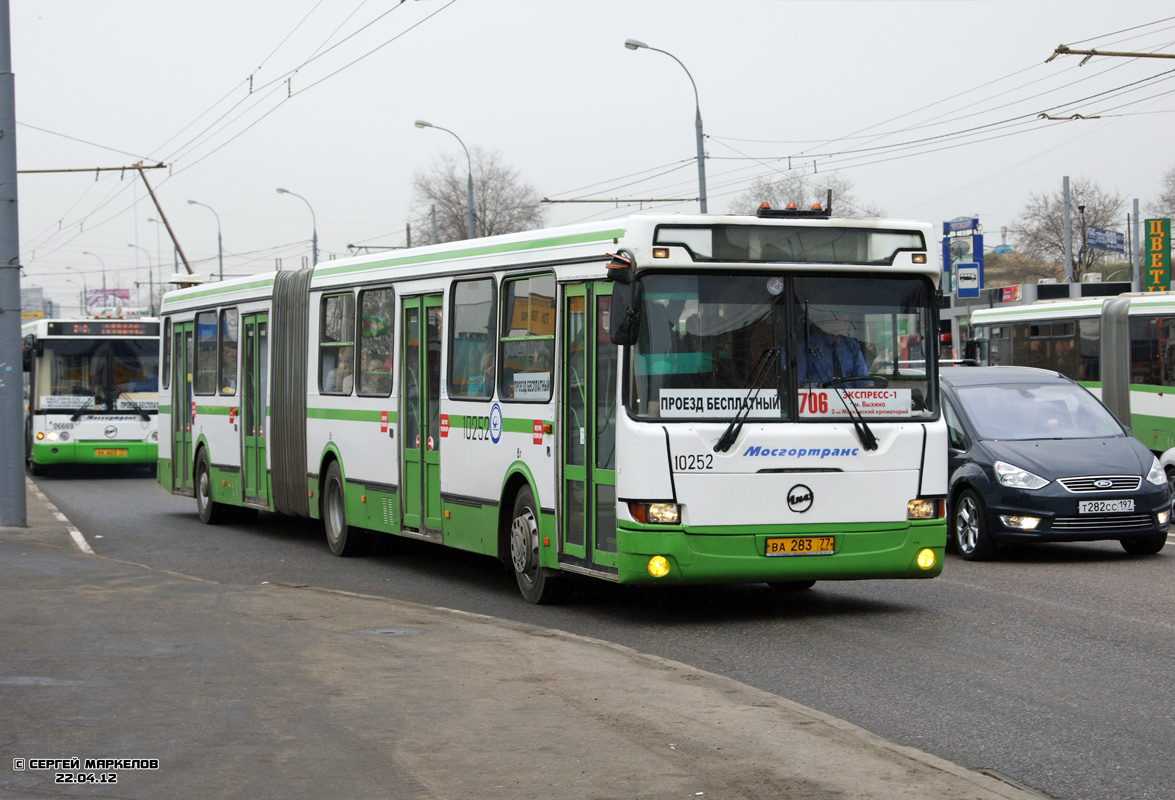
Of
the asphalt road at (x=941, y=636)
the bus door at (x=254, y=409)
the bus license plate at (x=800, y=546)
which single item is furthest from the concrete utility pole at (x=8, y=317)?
the bus license plate at (x=800, y=546)

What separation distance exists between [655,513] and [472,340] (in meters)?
3.11

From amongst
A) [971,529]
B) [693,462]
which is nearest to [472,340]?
[693,462]

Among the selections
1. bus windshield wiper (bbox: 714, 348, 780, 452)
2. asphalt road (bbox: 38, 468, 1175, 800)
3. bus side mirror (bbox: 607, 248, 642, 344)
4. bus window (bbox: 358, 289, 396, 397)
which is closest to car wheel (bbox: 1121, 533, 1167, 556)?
asphalt road (bbox: 38, 468, 1175, 800)

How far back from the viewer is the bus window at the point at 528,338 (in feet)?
36.8

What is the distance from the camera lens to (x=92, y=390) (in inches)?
1140

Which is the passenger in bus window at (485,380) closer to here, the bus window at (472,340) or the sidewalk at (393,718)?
the bus window at (472,340)

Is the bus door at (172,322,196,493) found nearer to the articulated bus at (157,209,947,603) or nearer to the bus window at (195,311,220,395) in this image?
the bus window at (195,311,220,395)

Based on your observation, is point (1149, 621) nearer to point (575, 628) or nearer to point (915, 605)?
point (915, 605)

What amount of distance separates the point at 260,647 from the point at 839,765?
3.99 metres

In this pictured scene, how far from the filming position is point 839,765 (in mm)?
6137

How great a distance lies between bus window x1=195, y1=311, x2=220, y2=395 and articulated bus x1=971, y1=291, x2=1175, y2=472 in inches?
469

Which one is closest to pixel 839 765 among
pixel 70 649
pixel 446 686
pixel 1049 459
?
pixel 446 686

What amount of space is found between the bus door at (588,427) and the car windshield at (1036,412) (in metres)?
5.49

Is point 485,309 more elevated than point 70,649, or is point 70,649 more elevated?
point 485,309
